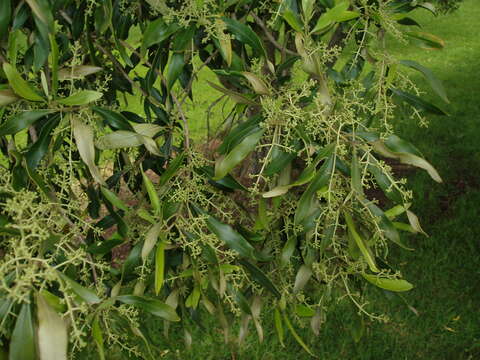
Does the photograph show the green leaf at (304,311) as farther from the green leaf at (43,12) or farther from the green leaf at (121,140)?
the green leaf at (43,12)

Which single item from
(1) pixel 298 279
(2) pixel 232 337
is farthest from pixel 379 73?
(2) pixel 232 337

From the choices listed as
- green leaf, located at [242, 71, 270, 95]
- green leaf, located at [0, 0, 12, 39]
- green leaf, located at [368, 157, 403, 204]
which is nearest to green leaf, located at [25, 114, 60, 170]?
green leaf, located at [0, 0, 12, 39]

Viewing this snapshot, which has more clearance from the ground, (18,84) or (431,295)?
(18,84)

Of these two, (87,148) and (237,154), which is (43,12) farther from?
(237,154)

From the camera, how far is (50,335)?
88 centimetres

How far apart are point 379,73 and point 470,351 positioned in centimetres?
240

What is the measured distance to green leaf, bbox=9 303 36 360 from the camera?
897 mm

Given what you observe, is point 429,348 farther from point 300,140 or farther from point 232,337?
point 300,140

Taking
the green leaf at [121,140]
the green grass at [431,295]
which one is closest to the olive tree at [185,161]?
the green leaf at [121,140]

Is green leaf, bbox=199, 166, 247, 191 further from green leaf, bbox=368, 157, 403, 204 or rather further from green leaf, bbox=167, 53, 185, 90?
green leaf, bbox=368, 157, 403, 204

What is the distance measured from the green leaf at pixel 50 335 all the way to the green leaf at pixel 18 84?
1.50 feet

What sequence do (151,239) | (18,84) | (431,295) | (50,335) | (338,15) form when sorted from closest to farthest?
(50,335)
(18,84)
(151,239)
(338,15)
(431,295)

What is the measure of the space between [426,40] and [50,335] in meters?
1.27

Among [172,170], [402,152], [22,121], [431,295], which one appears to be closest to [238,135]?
[172,170]
